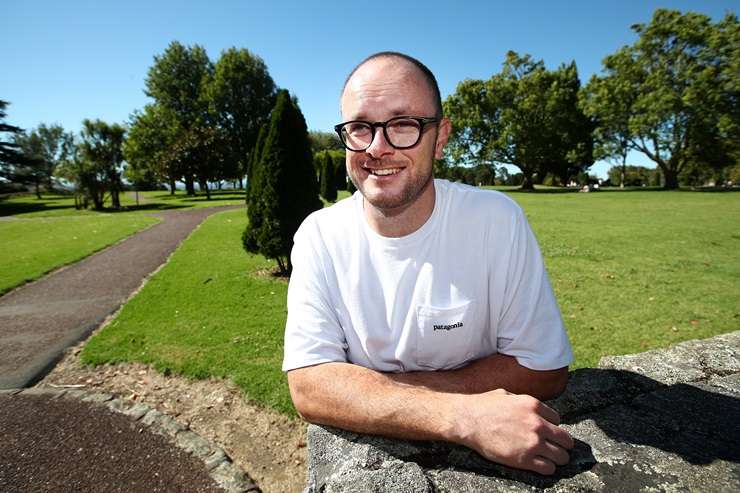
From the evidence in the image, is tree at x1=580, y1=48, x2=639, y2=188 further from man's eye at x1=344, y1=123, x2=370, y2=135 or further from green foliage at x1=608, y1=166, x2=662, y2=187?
man's eye at x1=344, y1=123, x2=370, y2=135

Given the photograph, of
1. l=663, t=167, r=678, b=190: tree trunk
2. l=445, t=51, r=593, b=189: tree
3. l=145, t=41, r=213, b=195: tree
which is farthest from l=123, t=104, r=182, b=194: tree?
l=663, t=167, r=678, b=190: tree trunk

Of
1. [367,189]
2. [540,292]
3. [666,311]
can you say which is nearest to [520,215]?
[540,292]

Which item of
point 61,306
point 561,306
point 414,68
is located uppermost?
point 414,68

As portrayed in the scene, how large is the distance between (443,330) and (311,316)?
2.22 ft

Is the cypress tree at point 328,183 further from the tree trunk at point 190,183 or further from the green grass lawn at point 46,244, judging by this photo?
the tree trunk at point 190,183

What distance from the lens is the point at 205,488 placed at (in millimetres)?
3156

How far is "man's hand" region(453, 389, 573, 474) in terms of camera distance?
1.35 m

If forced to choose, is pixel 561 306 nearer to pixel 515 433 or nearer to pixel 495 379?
pixel 495 379

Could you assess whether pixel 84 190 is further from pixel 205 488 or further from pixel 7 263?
pixel 205 488

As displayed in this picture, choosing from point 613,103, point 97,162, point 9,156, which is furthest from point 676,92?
point 9,156

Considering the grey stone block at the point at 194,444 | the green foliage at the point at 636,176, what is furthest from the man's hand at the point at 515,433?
the green foliage at the point at 636,176

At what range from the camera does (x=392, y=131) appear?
6.81 feet

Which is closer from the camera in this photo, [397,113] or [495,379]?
A: [495,379]

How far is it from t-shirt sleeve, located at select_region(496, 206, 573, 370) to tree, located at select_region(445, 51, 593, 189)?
168 feet
